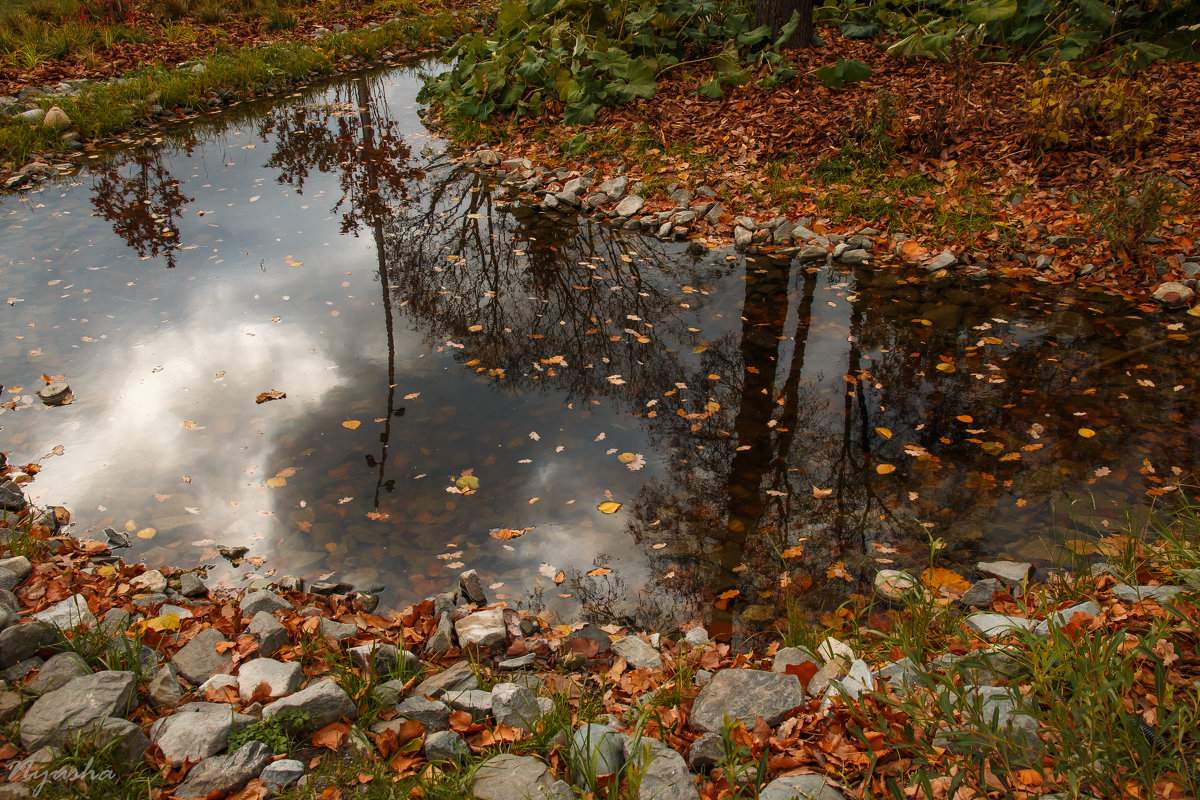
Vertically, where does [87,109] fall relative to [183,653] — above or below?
above

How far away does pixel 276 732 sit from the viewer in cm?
250

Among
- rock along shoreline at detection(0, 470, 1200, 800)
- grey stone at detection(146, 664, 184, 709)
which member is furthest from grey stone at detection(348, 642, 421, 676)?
grey stone at detection(146, 664, 184, 709)

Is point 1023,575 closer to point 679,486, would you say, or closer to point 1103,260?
point 679,486

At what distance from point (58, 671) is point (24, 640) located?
220mm

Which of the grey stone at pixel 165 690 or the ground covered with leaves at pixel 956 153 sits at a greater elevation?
the ground covered with leaves at pixel 956 153

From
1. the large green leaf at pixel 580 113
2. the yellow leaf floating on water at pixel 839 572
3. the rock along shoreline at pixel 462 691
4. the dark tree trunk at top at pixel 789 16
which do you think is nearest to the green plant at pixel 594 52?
the large green leaf at pixel 580 113

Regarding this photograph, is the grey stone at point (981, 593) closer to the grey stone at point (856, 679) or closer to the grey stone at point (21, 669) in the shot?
the grey stone at point (856, 679)

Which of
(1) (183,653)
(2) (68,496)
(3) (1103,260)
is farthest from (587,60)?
(1) (183,653)

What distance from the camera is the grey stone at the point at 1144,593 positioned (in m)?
2.76

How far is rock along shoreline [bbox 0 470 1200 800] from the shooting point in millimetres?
2332

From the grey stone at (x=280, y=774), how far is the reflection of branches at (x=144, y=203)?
6438 millimetres

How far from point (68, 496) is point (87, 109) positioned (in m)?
8.91

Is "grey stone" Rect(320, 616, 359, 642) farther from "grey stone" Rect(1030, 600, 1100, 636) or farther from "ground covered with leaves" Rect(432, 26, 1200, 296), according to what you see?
"ground covered with leaves" Rect(432, 26, 1200, 296)

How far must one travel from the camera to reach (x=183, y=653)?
2951 mm
